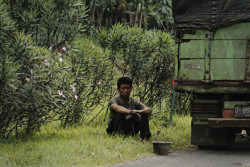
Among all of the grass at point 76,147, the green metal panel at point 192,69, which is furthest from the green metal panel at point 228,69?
the grass at point 76,147

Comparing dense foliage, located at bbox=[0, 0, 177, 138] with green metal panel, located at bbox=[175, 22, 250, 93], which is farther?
green metal panel, located at bbox=[175, 22, 250, 93]

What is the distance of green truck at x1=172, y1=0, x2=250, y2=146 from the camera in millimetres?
8383

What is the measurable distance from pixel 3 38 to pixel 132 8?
19116 mm

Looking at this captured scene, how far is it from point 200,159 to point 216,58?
1764 mm

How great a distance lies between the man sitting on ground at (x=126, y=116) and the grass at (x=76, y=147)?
0.21 meters

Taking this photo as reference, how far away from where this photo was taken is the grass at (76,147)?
693cm

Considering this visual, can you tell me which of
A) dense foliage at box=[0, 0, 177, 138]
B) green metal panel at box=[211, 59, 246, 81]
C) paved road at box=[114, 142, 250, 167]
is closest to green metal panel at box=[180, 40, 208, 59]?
green metal panel at box=[211, 59, 246, 81]

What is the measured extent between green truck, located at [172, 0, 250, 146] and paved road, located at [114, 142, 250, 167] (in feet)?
1.66

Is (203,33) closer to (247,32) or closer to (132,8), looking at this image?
(247,32)

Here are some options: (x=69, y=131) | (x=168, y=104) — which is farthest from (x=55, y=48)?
(x=168, y=104)

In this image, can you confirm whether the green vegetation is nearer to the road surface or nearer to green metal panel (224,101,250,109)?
the road surface

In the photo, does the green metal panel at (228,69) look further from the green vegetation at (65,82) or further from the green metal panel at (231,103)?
the green vegetation at (65,82)

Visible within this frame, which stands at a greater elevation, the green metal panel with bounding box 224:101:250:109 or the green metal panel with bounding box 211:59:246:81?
the green metal panel with bounding box 211:59:246:81

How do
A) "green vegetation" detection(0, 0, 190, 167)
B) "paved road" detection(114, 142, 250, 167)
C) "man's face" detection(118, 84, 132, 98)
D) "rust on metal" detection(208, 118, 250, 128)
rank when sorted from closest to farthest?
"paved road" detection(114, 142, 250, 167) → "green vegetation" detection(0, 0, 190, 167) → "rust on metal" detection(208, 118, 250, 128) → "man's face" detection(118, 84, 132, 98)
